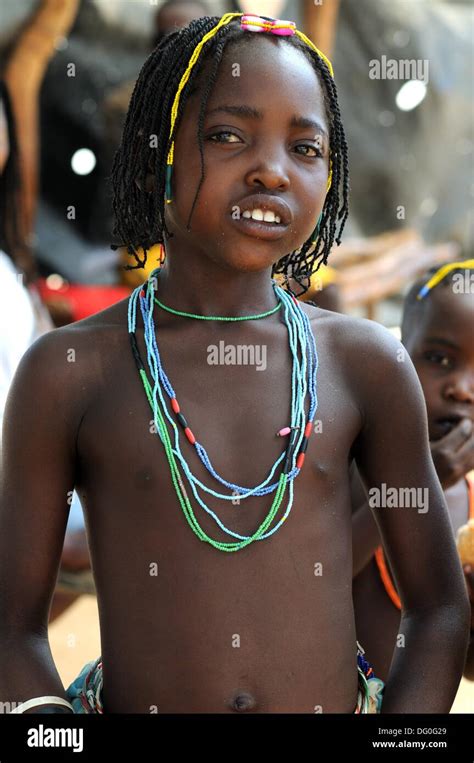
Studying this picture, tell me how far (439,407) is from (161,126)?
91 cm

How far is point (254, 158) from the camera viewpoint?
124 centimetres

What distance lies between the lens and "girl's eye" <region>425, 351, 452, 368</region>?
2023 millimetres

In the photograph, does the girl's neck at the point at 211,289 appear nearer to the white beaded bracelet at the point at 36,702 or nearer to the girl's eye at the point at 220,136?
the girl's eye at the point at 220,136

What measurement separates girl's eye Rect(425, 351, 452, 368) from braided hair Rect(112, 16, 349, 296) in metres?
0.64

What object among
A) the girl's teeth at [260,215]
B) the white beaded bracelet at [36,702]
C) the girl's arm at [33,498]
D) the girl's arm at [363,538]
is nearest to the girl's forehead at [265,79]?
the girl's teeth at [260,215]

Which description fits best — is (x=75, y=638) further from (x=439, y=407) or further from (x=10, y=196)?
(x=10, y=196)

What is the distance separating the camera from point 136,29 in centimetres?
595

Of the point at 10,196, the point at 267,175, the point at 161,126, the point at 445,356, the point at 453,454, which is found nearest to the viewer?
the point at 267,175

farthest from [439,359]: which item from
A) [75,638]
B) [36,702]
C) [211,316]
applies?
[75,638]

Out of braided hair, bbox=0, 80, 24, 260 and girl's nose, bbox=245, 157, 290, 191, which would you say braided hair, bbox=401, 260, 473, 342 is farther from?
braided hair, bbox=0, 80, 24, 260

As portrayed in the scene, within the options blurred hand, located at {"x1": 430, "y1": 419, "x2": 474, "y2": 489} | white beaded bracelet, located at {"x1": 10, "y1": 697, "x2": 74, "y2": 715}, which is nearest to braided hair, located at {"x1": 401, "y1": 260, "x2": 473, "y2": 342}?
blurred hand, located at {"x1": 430, "y1": 419, "x2": 474, "y2": 489}

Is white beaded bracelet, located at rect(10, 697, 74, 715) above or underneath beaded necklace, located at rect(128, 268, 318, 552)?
underneath

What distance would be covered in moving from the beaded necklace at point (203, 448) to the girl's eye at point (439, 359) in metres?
0.70

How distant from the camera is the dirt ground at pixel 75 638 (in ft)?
7.89
